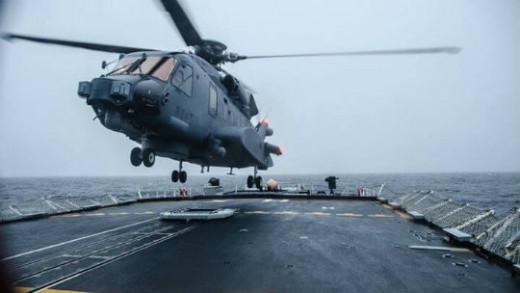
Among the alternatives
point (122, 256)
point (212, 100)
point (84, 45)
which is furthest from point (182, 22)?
point (122, 256)

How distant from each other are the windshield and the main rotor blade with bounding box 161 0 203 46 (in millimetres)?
1307

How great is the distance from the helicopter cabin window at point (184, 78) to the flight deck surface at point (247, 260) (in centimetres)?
573

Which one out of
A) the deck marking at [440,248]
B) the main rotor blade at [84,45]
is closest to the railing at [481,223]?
the deck marking at [440,248]

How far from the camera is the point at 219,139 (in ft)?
51.3

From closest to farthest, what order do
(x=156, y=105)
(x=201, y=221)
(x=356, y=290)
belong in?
(x=356, y=290), (x=156, y=105), (x=201, y=221)

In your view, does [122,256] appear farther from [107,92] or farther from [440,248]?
[440,248]

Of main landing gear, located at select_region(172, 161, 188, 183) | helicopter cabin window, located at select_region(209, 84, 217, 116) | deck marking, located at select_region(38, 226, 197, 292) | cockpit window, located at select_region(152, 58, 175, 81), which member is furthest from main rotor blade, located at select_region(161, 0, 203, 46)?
deck marking, located at select_region(38, 226, 197, 292)

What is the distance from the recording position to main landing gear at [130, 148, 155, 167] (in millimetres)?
12492

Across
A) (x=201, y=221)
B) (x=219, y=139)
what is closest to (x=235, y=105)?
(x=219, y=139)

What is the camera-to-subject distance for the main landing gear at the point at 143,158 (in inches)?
492

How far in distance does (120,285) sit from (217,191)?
88.4 ft

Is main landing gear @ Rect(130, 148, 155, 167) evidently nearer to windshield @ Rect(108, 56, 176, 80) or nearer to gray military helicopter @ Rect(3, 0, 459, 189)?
gray military helicopter @ Rect(3, 0, 459, 189)

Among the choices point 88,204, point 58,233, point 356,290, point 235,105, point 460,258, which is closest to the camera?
point 356,290

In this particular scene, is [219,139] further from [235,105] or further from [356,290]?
[356,290]
